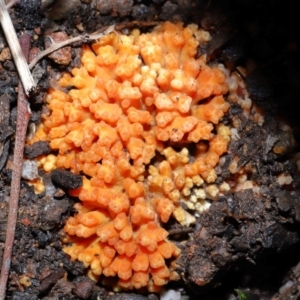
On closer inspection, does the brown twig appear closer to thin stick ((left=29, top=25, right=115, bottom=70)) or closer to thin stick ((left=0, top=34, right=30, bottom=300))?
thin stick ((left=29, top=25, right=115, bottom=70))

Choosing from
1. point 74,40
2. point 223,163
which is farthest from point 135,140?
point 74,40

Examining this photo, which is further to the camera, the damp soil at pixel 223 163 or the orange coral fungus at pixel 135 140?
the damp soil at pixel 223 163

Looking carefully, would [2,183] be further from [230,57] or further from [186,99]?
[230,57]

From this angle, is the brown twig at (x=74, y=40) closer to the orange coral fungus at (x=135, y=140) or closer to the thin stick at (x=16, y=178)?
the orange coral fungus at (x=135, y=140)

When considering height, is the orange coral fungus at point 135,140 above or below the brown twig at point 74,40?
below

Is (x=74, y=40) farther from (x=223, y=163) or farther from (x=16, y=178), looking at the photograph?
(x=223, y=163)

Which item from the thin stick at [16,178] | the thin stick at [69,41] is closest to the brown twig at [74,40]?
the thin stick at [69,41]
